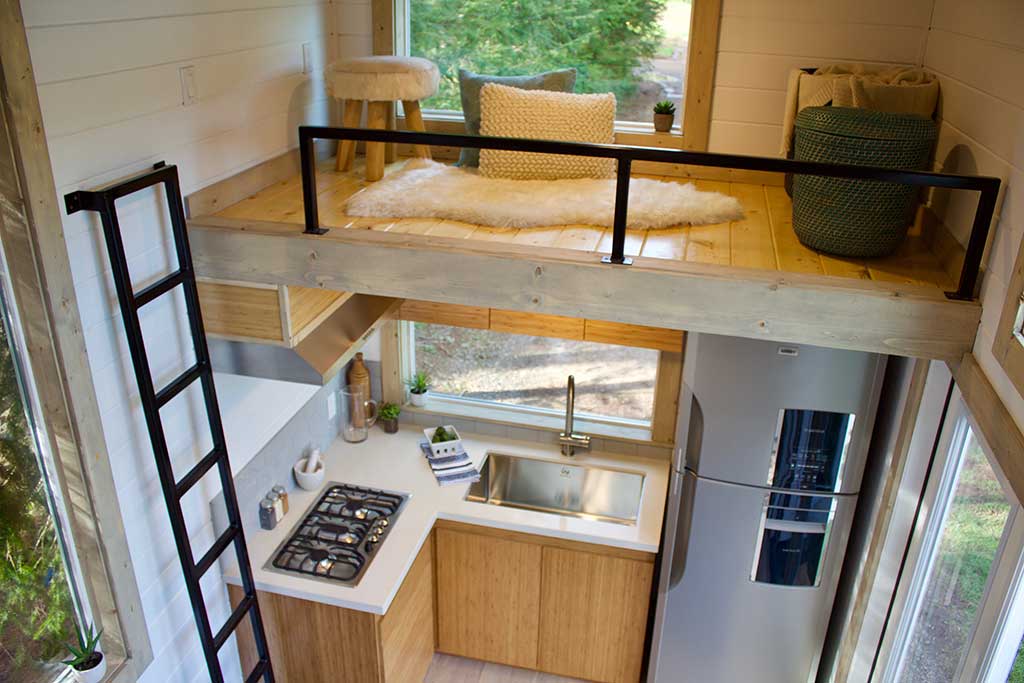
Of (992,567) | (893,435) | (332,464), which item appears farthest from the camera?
(332,464)

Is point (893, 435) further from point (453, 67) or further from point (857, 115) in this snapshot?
point (453, 67)

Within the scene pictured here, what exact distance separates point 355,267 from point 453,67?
1.33m

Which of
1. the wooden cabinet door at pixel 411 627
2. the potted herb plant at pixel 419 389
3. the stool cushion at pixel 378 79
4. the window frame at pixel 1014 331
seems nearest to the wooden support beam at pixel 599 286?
the window frame at pixel 1014 331

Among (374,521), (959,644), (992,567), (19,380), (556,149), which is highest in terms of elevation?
(556,149)

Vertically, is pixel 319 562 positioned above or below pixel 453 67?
below

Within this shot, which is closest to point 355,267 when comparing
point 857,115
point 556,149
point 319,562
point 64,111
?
point 556,149

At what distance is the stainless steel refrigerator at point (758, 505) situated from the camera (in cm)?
289

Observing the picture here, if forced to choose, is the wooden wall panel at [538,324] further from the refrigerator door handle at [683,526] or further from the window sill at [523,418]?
the refrigerator door handle at [683,526]

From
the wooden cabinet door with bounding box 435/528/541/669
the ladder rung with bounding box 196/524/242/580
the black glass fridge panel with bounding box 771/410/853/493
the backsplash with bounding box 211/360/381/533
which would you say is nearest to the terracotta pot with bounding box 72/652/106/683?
the ladder rung with bounding box 196/524/242/580

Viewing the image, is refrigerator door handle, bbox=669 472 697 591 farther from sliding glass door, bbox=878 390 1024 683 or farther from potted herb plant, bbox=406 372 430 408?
potted herb plant, bbox=406 372 430 408

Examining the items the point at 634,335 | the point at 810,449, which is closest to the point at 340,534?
the point at 634,335

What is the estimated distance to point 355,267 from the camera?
2.48 metres

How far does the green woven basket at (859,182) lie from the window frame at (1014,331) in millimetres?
485

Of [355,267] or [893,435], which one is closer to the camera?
[355,267]
